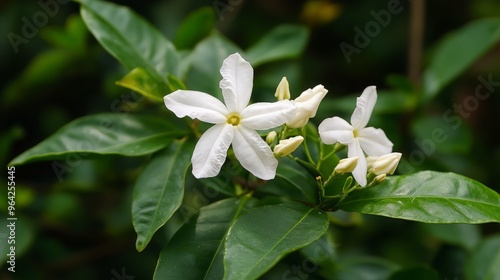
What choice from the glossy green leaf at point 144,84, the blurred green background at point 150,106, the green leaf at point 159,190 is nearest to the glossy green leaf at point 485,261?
the blurred green background at point 150,106

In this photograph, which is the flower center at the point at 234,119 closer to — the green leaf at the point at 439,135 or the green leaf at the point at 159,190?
the green leaf at the point at 159,190

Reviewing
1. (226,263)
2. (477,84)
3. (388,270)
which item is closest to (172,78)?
(226,263)

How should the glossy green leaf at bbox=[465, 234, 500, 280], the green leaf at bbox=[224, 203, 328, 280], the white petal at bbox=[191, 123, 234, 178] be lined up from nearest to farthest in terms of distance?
1. the green leaf at bbox=[224, 203, 328, 280]
2. the white petal at bbox=[191, 123, 234, 178]
3. the glossy green leaf at bbox=[465, 234, 500, 280]

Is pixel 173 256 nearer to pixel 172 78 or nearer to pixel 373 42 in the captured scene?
pixel 172 78

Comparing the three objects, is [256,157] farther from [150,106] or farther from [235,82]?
[150,106]

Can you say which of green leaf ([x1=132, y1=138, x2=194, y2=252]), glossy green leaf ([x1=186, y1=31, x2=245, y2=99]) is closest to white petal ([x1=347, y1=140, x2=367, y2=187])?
green leaf ([x1=132, y1=138, x2=194, y2=252])

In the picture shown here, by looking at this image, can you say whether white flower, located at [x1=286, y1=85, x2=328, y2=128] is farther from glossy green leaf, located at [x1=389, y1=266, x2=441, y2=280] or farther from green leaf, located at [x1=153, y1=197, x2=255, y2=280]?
glossy green leaf, located at [x1=389, y1=266, x2=441, y2=280]
